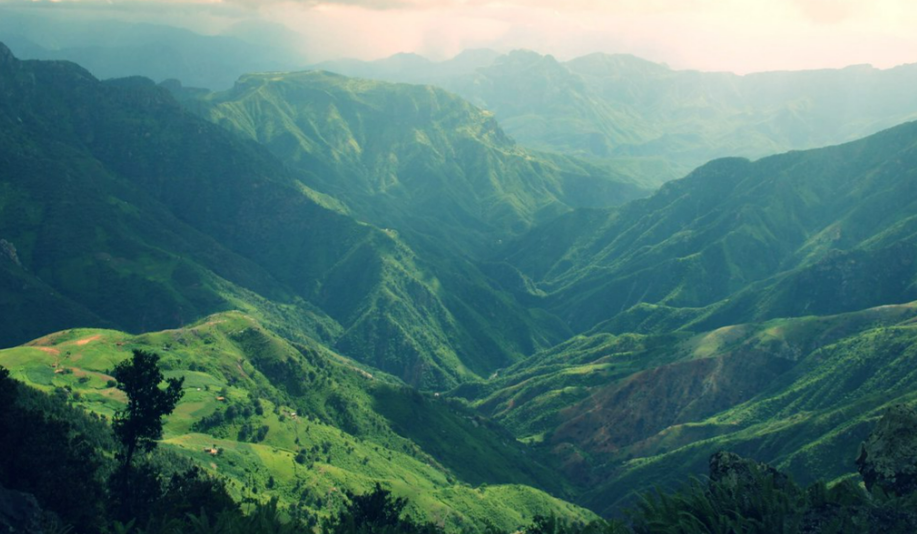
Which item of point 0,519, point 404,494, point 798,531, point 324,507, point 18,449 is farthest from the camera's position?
point 404,494

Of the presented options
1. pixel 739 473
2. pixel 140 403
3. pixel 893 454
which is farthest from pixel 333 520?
pixel 893 454

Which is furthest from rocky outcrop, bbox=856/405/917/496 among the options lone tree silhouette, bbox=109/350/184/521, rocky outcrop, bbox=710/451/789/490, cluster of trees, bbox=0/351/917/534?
lone tree silhouette, bbox=109/350/184/521

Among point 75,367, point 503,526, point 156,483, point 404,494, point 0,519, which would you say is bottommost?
point 503,526

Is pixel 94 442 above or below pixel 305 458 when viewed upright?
above

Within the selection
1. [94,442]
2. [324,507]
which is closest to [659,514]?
[94,442]

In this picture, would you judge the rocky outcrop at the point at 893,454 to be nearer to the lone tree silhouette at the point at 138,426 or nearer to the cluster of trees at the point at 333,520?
the cluster of trees at the point at 333,520

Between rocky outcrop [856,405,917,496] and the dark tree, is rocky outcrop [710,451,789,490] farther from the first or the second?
the dark tree

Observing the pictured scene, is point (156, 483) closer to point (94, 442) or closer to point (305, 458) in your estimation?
point (94, 442)

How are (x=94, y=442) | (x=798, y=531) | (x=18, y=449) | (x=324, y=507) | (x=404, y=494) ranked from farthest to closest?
(x=404, y=494)
(x=324, y=507)
(x=94, y=442)
(x=18, y=449)
(x=798, y=531)
